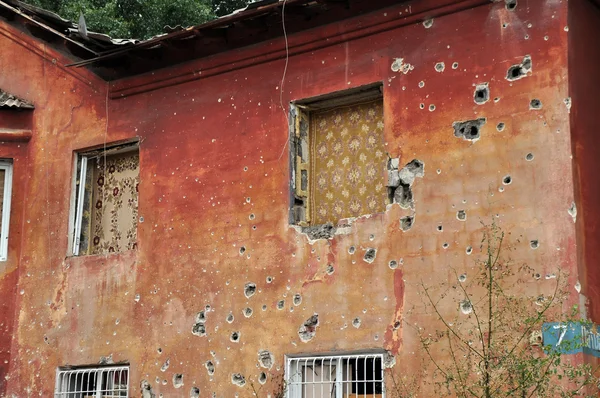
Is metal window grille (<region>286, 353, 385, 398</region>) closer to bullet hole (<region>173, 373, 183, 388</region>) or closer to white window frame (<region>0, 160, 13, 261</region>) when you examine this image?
bullet hole (<region>173, 373, 183, 388</region>)

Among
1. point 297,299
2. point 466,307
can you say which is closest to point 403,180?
point 466,307

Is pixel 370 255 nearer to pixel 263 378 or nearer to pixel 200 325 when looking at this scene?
pixel 263 378

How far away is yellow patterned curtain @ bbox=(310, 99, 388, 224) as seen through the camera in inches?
403

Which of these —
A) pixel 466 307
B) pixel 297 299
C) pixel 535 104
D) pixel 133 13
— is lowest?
pixel 466 307

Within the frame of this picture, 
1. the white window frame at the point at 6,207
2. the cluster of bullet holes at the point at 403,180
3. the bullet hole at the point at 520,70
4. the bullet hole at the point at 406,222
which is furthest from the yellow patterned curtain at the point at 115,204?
the bullet hole at the point at 520,70

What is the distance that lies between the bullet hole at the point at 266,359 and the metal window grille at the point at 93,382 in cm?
188

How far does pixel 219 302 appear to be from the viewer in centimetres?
1068

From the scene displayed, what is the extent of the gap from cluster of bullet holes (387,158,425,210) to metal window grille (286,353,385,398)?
158 cm

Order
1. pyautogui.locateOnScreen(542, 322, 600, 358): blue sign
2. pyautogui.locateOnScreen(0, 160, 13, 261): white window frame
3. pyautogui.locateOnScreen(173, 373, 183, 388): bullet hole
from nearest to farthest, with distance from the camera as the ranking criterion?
1. pyautogui.locateOnScreen(542, 322, 600, 358): blue sign
2. pyautogui.locateOnScreen(173, 373, 183, 388): bullet hole
3. pyautogui.locateOnScreen(0, 160, 13, 261): white window frame

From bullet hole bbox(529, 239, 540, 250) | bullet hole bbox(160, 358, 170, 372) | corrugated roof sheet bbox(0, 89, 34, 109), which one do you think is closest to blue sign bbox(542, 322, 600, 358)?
bullet hole bbox(529, 239, 540, 250)

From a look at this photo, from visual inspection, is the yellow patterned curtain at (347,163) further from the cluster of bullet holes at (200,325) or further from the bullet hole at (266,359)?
the cluster of bullet holes at (200,325)

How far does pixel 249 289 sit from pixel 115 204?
8.51 ft

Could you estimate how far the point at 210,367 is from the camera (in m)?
10.5

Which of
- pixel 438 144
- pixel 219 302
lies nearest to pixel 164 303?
pixel 219 302
